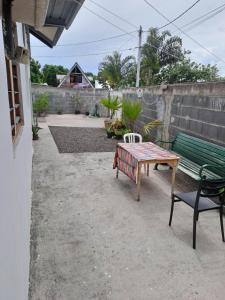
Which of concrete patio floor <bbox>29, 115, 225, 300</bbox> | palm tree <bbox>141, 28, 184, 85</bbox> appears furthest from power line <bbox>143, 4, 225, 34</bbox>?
concrete patio floor <bbox>29, 115, 225, 300</bbox>

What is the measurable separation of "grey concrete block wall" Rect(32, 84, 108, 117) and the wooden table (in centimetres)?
1076

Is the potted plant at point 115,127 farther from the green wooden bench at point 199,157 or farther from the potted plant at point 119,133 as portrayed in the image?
the green wooden bench at point 199,157

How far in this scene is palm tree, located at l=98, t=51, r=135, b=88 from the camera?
748 inches

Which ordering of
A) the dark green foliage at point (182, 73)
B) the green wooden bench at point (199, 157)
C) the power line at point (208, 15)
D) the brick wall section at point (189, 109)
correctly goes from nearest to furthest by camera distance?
the green wooden bench at point (199, 157)
the brick wall section at point (189, 109)
the power line at point (208, 15)
the dark green foliage at point (182, 73)

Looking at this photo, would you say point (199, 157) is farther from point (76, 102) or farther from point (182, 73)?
point (182, 73)

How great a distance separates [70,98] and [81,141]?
28.5 ft

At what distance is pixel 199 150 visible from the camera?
173 inches

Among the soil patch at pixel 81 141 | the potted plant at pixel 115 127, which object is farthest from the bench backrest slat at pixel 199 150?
the potted plant at pixel 115 127

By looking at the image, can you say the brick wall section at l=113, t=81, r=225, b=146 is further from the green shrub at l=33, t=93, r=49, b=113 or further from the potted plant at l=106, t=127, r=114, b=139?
the green shrub at l=33, t=93, r=49, b=113

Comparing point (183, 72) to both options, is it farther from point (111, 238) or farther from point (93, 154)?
point (111, 238)

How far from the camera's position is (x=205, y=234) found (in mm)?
3121

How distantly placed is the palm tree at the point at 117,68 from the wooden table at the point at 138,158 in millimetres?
15225

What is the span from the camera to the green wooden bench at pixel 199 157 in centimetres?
381

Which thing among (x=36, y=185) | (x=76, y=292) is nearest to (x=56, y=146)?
(x=36, y=185)
